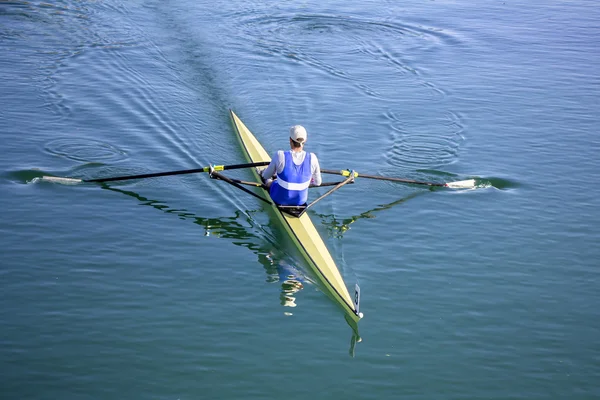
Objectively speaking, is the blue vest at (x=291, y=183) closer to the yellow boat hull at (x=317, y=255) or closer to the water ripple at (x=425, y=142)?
the yellow boat hull at (x=317, y=255)

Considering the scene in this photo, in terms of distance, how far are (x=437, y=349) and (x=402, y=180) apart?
16.0ft

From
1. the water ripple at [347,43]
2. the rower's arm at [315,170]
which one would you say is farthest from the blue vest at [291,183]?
the water ripple at [347,43]

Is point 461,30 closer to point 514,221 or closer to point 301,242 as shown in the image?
point 514,221

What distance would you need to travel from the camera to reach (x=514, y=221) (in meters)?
12.7

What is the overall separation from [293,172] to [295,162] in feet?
0.54

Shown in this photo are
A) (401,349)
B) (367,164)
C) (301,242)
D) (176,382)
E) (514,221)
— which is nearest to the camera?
(176,382)

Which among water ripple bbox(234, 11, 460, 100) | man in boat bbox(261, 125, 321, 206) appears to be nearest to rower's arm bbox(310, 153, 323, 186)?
man in boat bbox(261, 125, 321, 206)

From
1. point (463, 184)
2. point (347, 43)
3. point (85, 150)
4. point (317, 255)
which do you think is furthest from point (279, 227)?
point (347, 43)

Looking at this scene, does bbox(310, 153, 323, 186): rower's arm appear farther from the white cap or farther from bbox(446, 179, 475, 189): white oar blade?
bbox(446, 179, 475, 189): white oar blade

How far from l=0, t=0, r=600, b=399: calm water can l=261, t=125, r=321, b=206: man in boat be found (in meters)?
0.73

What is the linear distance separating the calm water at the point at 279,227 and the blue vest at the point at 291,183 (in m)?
0.68

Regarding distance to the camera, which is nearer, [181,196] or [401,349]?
[401,349]

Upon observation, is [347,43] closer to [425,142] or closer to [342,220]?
[425,142]

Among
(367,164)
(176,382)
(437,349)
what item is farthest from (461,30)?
(176,382)
